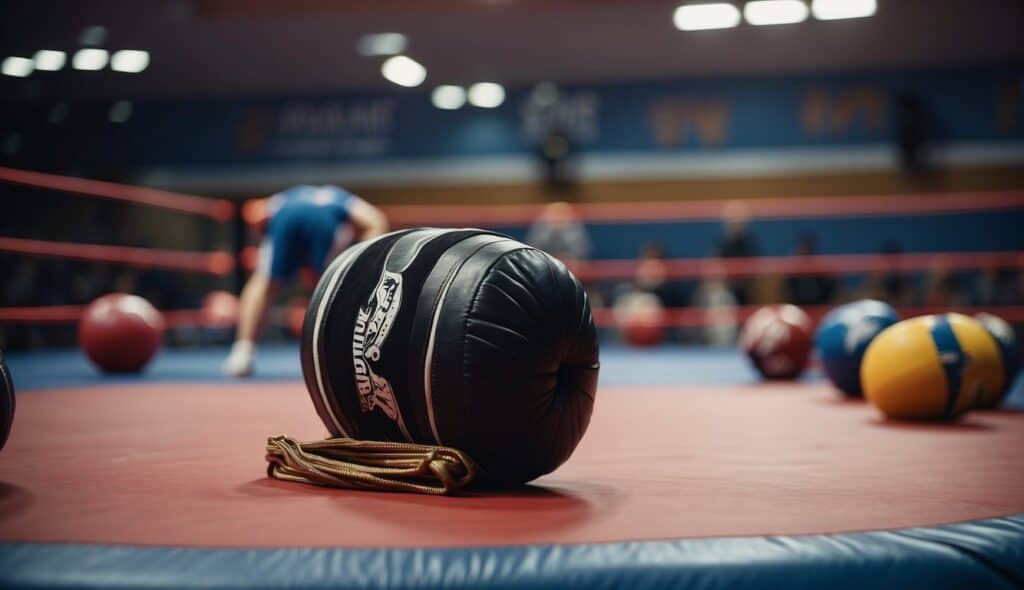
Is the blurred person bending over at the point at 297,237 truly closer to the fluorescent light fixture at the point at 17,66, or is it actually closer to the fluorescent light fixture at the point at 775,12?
the fluorescent light fixture at the point at 775,12

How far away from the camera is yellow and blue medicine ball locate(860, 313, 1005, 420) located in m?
2.65

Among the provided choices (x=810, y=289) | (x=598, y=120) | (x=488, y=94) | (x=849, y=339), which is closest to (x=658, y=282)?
(x=810, y=289)

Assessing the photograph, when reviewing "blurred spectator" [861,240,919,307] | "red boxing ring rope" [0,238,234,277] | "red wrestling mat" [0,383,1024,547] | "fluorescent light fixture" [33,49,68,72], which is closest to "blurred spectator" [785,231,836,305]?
"blurred spectator" [861,240,919,307]

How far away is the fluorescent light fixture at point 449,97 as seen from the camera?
442 inches

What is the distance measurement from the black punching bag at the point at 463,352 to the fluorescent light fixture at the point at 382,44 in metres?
8.50

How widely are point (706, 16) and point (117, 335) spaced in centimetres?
659

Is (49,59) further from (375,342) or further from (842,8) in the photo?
(375,342)

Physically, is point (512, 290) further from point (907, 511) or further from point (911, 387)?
point (911, 387)

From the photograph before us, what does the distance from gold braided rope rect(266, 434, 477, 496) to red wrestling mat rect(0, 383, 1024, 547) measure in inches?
1.1

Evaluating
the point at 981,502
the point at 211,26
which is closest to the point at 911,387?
the point at 981,502

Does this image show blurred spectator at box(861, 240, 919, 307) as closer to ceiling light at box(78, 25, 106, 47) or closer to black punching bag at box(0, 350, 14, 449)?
ceiling light at box(78, 25, 106, 47)

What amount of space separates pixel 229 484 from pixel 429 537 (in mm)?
551

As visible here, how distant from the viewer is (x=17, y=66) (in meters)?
10.4

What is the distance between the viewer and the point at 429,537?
114 centimetres
